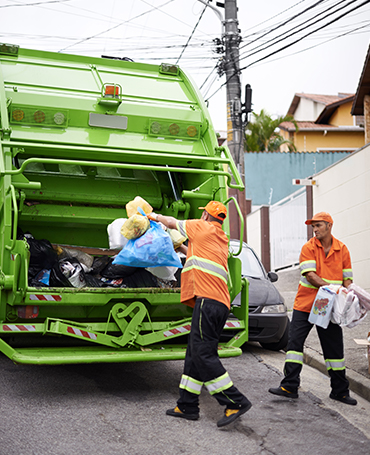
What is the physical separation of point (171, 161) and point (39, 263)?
159 cm

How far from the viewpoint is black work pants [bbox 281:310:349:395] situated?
5.01 metres

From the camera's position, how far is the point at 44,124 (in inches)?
213

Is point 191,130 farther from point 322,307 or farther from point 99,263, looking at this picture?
point 322,307

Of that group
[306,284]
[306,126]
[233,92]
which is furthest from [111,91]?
[306,126]

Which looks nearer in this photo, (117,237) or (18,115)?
(117,237)

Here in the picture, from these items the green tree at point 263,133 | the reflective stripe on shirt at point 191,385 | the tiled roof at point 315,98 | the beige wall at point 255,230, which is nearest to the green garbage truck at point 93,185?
the reflective stripe on shirt at point 191,385

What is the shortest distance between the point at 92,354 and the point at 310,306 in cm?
198

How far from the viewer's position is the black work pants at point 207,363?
4203mm

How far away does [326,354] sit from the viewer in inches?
201

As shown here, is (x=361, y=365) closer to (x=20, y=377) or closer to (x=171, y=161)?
(x=171, y=161)

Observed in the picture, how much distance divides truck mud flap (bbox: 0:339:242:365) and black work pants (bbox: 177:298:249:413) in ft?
1.40

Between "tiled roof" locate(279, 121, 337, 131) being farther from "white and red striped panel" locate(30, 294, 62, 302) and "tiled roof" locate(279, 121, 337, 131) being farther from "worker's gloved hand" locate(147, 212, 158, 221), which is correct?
"white and red striped panel" locate(30, 294, 62, 302)

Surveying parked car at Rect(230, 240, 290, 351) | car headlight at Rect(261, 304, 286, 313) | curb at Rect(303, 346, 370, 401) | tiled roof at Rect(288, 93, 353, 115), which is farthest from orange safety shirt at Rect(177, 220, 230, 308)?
tiled roof at Rect(288, 93, 353, 115)

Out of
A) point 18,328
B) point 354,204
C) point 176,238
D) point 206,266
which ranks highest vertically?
point 354,204
